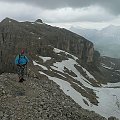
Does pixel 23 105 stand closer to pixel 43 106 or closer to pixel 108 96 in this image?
pixel 43 106

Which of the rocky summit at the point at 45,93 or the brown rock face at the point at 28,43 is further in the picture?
the brown rock face at the point at 28,43

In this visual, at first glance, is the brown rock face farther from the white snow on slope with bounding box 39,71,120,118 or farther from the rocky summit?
the white snow on slope with bounding box 39,71,120,118

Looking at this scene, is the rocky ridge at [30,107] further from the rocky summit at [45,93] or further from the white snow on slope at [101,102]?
the white snow on slope at [101,102]

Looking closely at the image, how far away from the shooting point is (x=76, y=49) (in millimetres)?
172250

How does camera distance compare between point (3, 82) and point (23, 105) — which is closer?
point (23, 105)

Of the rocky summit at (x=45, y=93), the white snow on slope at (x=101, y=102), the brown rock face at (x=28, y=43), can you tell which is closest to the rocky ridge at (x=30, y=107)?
the rocky summit at (x=45, y=93)

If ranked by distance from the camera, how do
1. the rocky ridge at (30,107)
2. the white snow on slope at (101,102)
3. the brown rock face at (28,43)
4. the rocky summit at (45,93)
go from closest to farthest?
1. the rocky ridge at (30,107)
2. the rocky summit at (45,93)
3. the white snow on slope at (101,102)
4. the brown rock face at (28,43)

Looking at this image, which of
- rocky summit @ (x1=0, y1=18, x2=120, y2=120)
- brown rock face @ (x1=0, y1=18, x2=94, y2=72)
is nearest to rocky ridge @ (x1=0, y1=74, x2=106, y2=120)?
rocky summit @ (x1=0, y1=18, x2=120, y2=120)

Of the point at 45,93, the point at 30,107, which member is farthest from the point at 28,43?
the point at 30,107

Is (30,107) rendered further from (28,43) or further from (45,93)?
(28,43)

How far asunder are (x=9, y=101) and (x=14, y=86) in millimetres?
4086

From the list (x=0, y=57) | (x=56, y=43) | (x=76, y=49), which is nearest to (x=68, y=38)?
(x=76, y=49)

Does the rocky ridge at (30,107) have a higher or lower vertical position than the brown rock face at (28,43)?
higher

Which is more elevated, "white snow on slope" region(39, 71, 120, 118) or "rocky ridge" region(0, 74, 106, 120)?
"rocky ridge" region(0, 74, 106, 120)
